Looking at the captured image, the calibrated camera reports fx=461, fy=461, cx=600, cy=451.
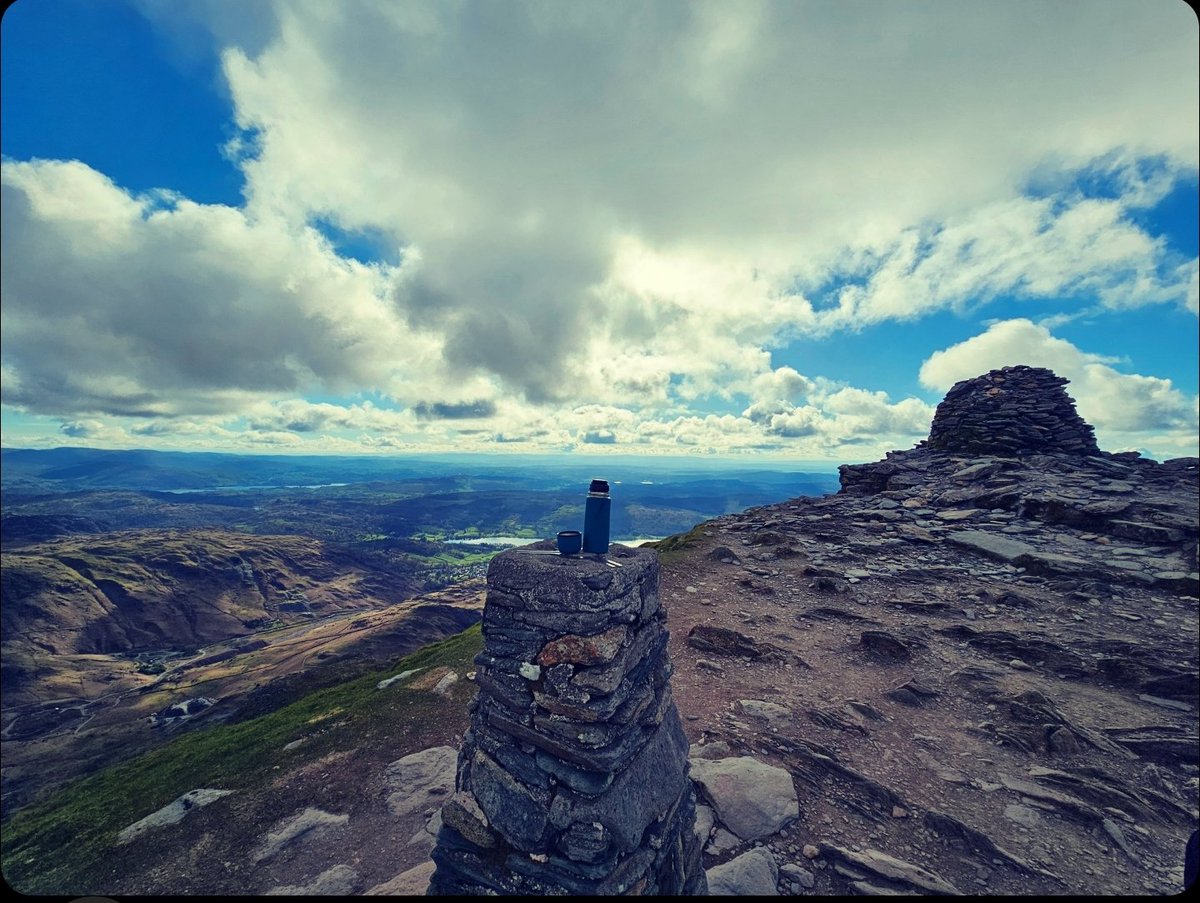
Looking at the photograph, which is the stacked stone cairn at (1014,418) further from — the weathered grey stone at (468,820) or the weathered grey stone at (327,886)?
the weathered grey stone at (327,886)

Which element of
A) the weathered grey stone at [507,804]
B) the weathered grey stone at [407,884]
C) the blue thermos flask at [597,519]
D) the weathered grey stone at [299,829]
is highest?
the blue thermos flask at [597,519]

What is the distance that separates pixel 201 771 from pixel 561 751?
1829 cm

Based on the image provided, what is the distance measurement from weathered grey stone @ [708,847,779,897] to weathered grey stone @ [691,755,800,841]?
26.6 inches

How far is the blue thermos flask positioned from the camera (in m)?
7.25

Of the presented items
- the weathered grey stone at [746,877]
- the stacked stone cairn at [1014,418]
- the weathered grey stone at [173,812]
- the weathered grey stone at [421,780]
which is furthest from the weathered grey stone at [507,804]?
the stacked stone cairn at [1014,418]

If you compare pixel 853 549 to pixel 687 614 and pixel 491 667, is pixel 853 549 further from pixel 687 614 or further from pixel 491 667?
pixel 491 667

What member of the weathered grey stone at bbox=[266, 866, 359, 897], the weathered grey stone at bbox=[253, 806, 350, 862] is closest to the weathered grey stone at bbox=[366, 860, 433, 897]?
the weathered grey stone at bbox=[266, 866, 359, 897]

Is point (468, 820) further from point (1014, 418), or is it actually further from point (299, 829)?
point (1014, 418)

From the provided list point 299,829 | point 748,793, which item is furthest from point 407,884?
point 748,793

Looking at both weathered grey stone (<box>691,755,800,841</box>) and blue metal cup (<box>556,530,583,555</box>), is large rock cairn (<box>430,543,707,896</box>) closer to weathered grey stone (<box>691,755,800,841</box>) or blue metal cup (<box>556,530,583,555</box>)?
blue metal cup (<box>556,530,583,555</box>)

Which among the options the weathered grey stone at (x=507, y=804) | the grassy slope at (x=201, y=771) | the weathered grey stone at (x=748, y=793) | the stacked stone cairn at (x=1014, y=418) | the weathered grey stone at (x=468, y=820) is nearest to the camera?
the weathered grey stone at (x=507, y=804)

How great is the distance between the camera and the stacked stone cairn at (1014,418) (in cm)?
3481

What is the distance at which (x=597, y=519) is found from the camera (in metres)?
7.26

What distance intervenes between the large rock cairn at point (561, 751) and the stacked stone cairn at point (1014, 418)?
137 feet
